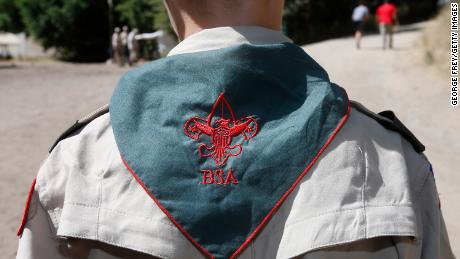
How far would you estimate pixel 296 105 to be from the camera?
130 centimetres

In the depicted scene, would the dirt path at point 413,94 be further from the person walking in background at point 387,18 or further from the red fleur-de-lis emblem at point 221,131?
the red fleur-de-lis emblem at point 221,131

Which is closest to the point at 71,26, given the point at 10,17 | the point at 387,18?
the point at 10,17

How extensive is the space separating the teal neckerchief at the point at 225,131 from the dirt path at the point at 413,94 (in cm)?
421

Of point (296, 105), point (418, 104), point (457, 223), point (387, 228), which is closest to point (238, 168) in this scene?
point (296, 105)

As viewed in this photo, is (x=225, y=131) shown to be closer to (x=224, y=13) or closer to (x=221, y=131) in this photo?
(x=221, y=131)

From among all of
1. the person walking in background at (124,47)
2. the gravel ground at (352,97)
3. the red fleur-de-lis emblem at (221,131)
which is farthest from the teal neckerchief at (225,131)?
the person walking in background at (124,47)

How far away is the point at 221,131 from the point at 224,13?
259 millimetres

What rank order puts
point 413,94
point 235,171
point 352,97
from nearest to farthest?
1. point 235,171
2. point 352,97
3. point 413,94

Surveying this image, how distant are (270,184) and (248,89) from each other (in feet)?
0.66

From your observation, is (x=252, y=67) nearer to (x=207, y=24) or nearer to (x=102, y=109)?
(x=207, y=24)

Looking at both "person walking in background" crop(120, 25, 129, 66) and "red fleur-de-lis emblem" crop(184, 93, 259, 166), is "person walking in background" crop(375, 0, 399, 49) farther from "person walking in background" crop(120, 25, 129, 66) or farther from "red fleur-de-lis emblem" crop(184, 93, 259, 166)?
"red fleur-de-lis emblem" crop(184, 93, 259, 166)

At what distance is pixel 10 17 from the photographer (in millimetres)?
43594

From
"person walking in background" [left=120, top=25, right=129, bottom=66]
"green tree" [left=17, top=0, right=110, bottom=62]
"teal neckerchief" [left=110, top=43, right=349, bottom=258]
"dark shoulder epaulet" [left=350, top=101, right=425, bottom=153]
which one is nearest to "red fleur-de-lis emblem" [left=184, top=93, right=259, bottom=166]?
"teal neckerchief" [left=110, top=43, right=349, bottom=258]

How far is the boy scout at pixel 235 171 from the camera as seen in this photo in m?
1.23
